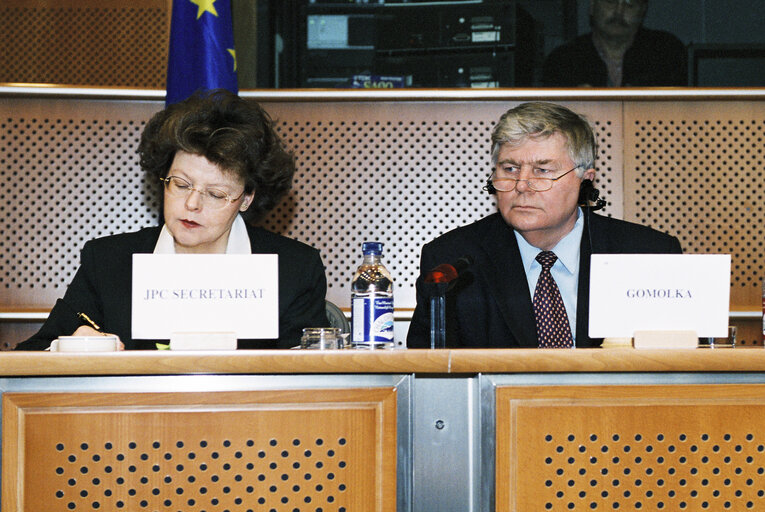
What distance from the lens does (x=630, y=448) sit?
1333mm

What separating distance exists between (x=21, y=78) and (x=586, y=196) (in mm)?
2312

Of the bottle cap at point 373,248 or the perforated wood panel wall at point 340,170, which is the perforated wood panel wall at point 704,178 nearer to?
the perforated wood panel wall at point 340,170

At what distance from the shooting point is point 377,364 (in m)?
1.32

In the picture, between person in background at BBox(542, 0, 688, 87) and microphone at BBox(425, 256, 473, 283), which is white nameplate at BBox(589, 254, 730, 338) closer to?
microphone at BBox(425, 256, 473, 283)

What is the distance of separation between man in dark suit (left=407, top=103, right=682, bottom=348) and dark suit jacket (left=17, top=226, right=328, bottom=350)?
30 cm

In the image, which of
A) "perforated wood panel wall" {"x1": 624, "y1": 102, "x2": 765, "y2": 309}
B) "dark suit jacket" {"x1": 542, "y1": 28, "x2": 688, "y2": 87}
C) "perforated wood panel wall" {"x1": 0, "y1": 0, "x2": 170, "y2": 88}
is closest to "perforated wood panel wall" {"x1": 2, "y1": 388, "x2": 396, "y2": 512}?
"perforated wood panel wall" {"x1": 624, "y1": 102, "x2": 765, "y2": 309}

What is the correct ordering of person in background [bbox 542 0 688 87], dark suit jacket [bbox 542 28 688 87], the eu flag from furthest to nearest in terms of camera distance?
dark suit jacket [bbox 542 28 688 87], person in background [bbox 542 0 688 87], the eu flag

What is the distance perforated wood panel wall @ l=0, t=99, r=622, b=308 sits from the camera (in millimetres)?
2828

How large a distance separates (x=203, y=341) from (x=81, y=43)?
2298 millimetres

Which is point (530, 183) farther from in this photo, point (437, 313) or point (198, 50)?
point (198, 50)

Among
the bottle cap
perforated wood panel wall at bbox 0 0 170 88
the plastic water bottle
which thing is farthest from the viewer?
perforated wood panel wall at bbox 0 0 170 88

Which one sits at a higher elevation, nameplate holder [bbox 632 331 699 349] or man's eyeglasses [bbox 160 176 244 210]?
man's eyeglasses [bbox 160 176 244 210]

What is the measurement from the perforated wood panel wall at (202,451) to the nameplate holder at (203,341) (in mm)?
114

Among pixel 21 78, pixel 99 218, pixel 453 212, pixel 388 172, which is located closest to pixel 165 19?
pixel 21 78
